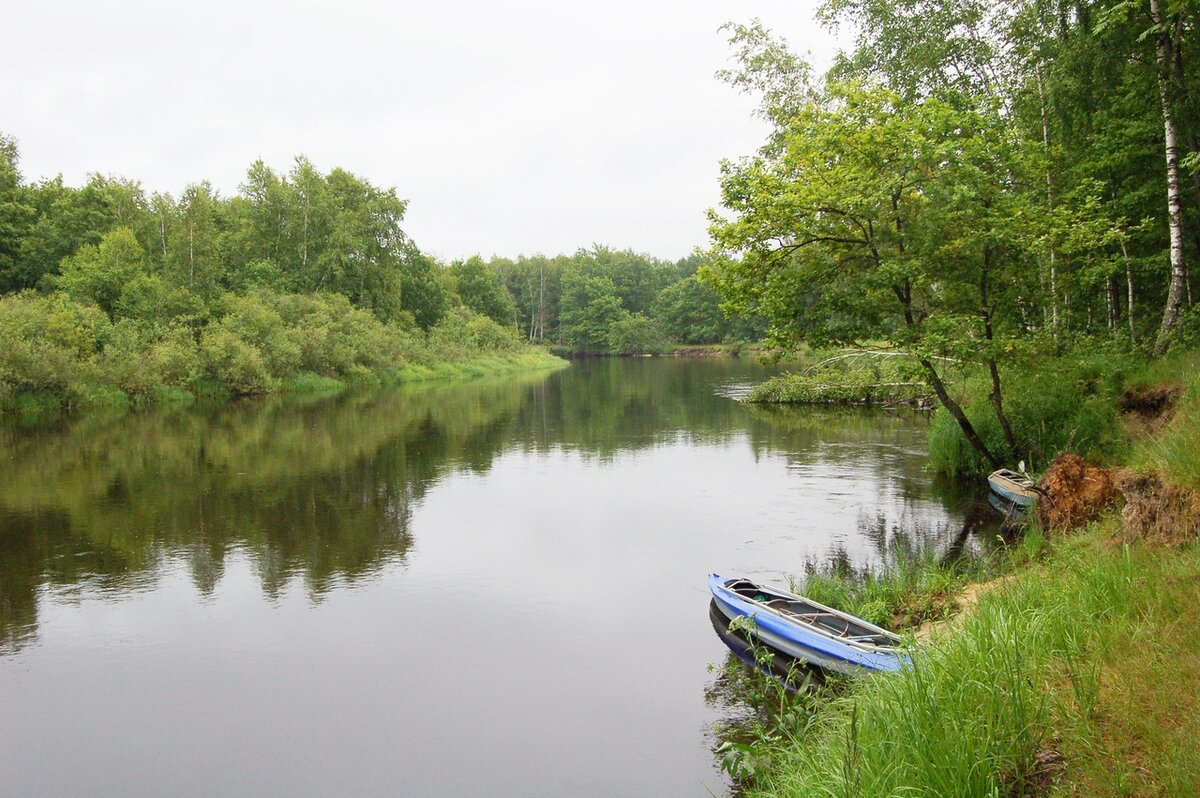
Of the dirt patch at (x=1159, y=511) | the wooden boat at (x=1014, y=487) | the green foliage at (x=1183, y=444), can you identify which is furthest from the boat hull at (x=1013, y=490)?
the dirt patch at (x=1159, y=511)

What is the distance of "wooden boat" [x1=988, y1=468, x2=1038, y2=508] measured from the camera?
1509 cm

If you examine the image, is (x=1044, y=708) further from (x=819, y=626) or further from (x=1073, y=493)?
(x=1073, y=493)

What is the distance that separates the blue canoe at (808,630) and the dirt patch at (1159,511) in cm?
271

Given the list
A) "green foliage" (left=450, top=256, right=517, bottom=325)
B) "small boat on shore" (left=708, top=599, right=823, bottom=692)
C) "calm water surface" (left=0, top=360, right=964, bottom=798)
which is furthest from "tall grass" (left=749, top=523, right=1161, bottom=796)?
"green foliage" (left=450, top=256, right=517, bottom=325)

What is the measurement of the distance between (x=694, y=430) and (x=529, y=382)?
32.6m

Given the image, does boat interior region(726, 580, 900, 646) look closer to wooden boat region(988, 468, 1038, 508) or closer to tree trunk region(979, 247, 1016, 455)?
Result: wooden boat region(988, 468, 1038, 508)

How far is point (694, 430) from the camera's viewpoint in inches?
1292

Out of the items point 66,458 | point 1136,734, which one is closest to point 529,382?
point 66,458

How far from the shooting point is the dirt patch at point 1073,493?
40.0ft

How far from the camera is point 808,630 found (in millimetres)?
8977

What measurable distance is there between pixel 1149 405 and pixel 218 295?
52.9m

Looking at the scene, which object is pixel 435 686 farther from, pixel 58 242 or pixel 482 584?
pixel 58 242

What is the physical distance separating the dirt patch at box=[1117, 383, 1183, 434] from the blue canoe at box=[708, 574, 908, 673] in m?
6.91

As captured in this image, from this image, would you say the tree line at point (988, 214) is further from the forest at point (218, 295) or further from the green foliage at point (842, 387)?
the forest at point (218, 295)
